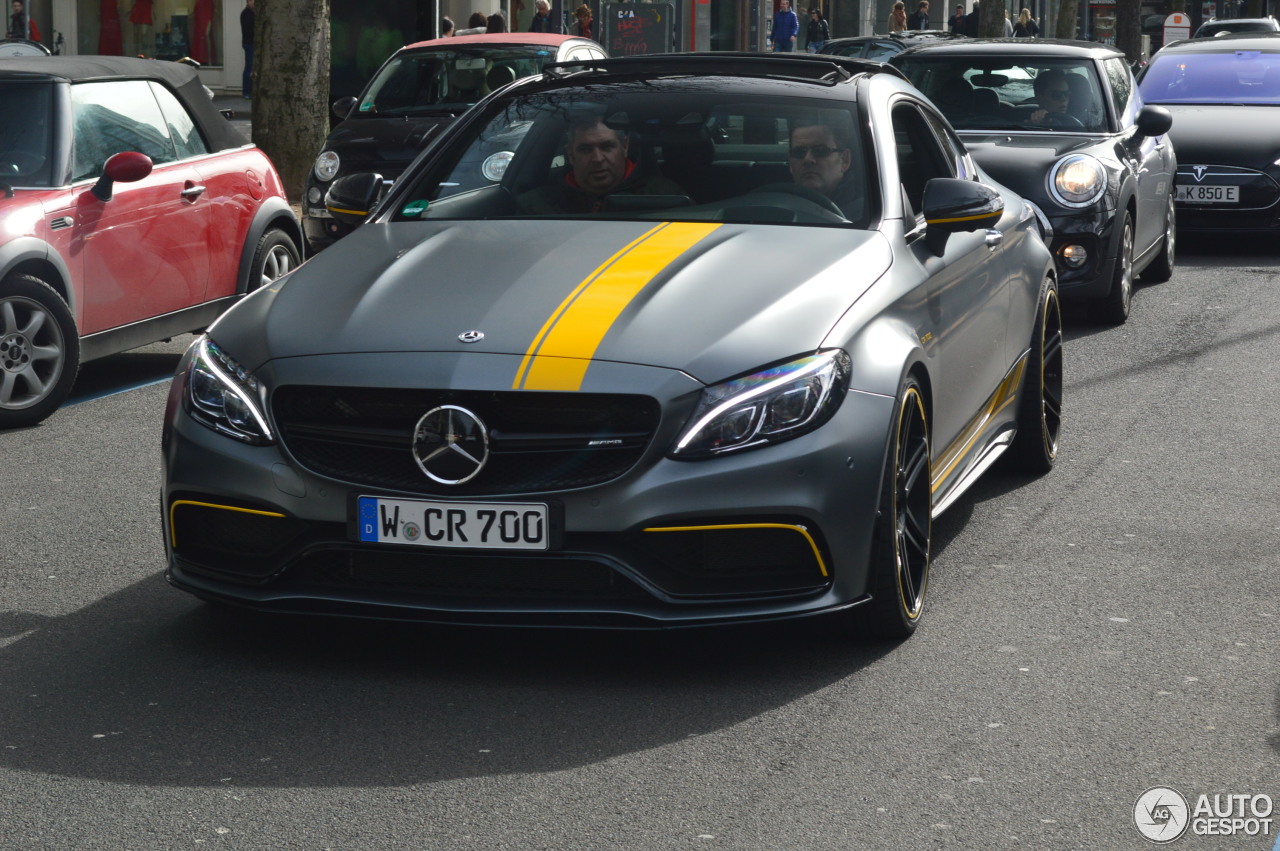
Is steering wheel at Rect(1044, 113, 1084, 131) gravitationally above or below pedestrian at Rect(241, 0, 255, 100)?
below

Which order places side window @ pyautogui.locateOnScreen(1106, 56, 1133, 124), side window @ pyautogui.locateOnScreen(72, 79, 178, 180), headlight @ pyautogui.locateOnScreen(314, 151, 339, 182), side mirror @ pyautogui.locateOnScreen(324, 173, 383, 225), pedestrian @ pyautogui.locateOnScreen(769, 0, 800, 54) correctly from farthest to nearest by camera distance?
pedestrian @ pyautogui.locateOnScreen(769, 0, 800, 54)
headlight @ pyautogui.locateOnScreen(314, 151, 339, 182)
side window @ pyautogui.locateOnScreen(1106, 56, 1133, 124)
side window @ pyautogui.locateOnScreen(72, 79, 178, 180)
side mirror @ pyautogui.locateOnScreen(324, 173, 383, 225)

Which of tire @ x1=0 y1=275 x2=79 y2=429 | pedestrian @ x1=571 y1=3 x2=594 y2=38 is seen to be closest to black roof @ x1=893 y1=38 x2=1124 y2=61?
tire @ x1=0 y1=275 x2=79 y2=429

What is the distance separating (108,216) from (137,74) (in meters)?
1.12

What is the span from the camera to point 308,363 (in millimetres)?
4574

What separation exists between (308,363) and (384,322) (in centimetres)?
23

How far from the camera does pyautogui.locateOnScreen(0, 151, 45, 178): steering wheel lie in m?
8.42

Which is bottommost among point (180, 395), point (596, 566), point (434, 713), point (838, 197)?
point (434, 713)

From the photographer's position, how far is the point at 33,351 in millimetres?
8117

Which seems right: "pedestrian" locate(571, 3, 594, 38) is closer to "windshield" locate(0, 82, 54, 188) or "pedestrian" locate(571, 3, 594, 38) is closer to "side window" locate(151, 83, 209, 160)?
"side window" locate(151, 83, 209, 160)

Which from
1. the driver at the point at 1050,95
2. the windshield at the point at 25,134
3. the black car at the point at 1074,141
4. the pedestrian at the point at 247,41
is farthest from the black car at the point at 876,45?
the windshield at the point at 25,134

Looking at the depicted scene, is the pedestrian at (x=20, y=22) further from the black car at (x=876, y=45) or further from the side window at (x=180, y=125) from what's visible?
the side window at (x=180, y=125)

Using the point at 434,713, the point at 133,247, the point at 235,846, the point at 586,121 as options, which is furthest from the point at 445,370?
the point at 133,247

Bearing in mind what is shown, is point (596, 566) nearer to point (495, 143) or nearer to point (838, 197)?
point (838, 197)

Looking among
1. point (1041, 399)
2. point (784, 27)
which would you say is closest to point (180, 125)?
point (1041, 399)
